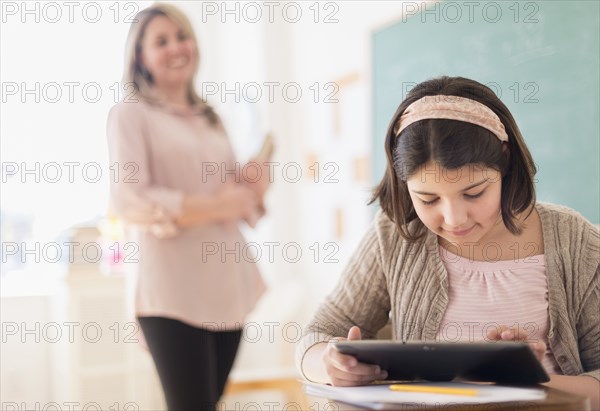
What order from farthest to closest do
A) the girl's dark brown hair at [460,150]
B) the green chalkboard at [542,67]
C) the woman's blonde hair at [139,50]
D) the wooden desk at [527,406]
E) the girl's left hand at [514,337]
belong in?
the woman's blonde hair at [139,50], the green chalkboard at [542,67], the girl's dark brown hair at [460,150], the girl's left hand at [514,337], the wooden desk at [527,406]

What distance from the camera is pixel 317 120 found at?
10.3 ft

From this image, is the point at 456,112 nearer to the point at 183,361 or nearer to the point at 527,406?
the point at 527,406

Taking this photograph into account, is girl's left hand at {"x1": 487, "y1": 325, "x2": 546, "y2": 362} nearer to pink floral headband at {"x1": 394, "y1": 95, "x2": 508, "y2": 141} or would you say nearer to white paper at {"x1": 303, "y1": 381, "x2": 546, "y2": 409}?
white paper at {"x1": 303, "y1": 381, "x2": 546, "y2": 409}

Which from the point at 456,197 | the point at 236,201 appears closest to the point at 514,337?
the point at 456,197

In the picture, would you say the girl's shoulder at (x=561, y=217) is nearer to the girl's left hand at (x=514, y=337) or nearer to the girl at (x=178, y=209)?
the girl's left hand at (x=514, y=337)

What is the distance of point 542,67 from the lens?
175 cm

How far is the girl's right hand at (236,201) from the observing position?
197 cm

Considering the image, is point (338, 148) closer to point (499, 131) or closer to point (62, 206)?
point (62, 206)

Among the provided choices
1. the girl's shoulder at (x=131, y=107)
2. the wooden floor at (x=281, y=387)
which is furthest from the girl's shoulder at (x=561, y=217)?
the wooden floor at (x=281, y=387)

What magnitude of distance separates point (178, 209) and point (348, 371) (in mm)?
923

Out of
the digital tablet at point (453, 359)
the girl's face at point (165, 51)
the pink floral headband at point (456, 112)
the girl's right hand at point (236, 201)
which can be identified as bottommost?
the digital tablet at point (453, 359)

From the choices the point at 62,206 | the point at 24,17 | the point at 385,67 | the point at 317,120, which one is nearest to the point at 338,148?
the point at 317,120

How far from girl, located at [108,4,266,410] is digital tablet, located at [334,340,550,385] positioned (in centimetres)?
92

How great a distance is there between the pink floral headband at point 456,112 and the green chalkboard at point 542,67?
2.04ft
